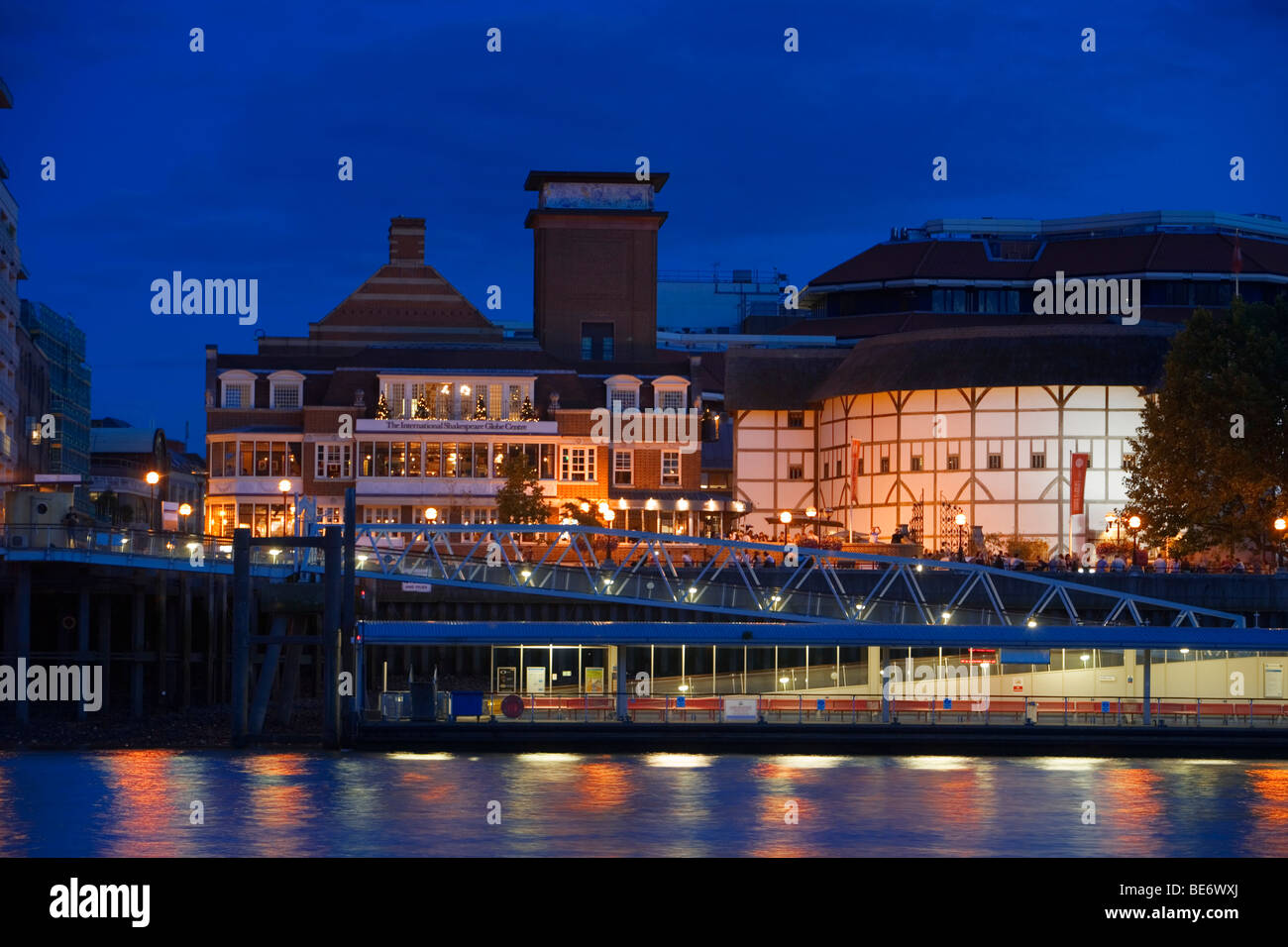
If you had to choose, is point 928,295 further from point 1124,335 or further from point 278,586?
point 278,586

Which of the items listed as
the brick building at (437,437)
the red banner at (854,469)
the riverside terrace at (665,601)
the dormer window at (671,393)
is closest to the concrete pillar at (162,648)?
the riverside terrace at (665,601)

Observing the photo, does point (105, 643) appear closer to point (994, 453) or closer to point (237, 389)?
point (994, 453)

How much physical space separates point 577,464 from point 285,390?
15425mm

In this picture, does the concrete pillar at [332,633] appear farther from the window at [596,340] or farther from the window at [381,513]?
the window at [596,340]

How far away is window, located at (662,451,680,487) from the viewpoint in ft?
381

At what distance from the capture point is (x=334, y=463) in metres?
115

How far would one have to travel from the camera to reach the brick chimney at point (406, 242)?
Answer: 13688 cm

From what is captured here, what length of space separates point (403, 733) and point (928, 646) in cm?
1528

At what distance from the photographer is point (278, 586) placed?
63.2 m

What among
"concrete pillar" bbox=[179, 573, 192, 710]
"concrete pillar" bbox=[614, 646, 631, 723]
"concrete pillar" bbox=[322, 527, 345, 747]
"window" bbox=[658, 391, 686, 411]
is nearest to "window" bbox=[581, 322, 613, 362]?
"window" bbox=[658, 391, 686, 411]

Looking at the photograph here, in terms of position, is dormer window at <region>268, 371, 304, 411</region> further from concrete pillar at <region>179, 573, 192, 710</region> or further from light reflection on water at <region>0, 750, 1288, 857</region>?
light reflection on water at <region>0, 750, 1288, 857</region>

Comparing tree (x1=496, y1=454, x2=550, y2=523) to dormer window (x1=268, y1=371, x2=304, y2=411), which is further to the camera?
dormer window (x1=268, y1=371, x2=304, y2=411)

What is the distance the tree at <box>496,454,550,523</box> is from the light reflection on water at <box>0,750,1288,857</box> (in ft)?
151

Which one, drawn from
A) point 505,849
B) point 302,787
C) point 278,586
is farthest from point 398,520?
point 505,849
